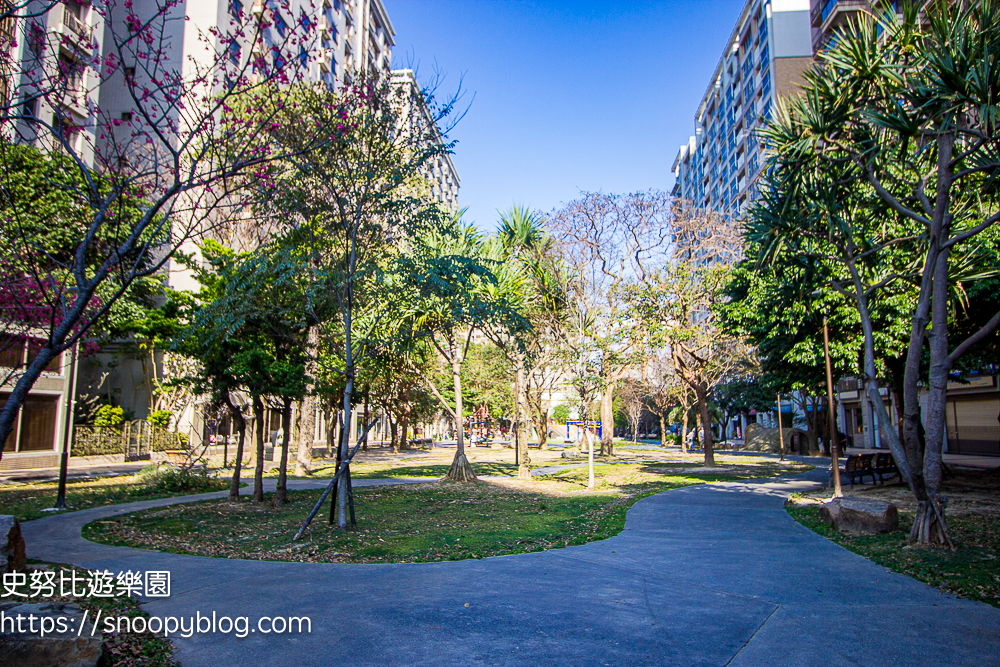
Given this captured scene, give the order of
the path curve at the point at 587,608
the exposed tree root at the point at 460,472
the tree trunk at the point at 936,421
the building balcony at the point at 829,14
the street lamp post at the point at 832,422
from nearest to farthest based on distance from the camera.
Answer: the path curve at the point at 587,608
the tree trunk at the point at 936,421
the street lamp post at the point at 832,422
the exposed tree root at the point at 460,472
the building balcony at the point at 829,14

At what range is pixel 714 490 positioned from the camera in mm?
16797

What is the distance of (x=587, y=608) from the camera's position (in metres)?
5.90

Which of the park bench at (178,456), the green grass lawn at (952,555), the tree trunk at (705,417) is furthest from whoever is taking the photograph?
the tree trunk at (705,417)

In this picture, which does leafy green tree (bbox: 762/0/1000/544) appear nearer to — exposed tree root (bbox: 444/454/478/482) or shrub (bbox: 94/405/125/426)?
exposed tree root (bbox: 444/454/478/482)

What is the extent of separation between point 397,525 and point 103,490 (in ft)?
32.5

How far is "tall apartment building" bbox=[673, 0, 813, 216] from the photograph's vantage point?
181 feet

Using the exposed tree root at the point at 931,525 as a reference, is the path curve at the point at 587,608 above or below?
below

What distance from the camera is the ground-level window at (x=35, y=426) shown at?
23.5m

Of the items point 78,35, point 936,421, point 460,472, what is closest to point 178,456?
point 460,472

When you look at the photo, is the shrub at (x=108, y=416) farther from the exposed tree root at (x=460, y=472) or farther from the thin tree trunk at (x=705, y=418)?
the thin tree trunk at (x=705, y=418)

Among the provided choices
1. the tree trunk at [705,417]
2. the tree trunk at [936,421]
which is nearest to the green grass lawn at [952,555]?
the tree trunk at [936,421]

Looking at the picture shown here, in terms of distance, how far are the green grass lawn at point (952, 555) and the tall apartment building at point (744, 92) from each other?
33.8 m

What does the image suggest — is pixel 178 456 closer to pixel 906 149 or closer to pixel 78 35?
pixel 78 35

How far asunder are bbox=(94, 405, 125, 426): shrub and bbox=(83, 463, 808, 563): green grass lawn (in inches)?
724
